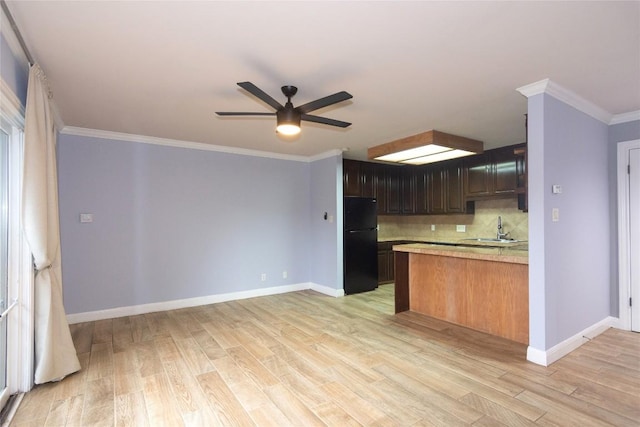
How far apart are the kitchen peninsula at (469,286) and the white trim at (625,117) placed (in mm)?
1747

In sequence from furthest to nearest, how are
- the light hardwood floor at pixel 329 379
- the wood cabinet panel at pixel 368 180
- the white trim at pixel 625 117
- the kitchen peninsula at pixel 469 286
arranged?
the wood cabinet panel at pixel 368 180 → the white trim at pixel 625 117 → the kitchen peninsula at pixel 469 286 → the light hardwood floor at pixel 329 379

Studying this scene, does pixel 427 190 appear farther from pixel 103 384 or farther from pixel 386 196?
Answer: pixel 103 384

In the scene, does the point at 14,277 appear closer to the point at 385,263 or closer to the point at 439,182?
the point at 385,263

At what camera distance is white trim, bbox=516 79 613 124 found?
106 inches

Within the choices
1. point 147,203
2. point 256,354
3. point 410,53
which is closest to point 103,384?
point 256,354

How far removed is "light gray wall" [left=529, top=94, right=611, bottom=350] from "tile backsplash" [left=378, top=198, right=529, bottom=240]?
156 cm

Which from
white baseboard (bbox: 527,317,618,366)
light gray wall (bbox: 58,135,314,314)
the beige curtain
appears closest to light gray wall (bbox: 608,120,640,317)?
white baseboard (bbox: 527,317,618,366)

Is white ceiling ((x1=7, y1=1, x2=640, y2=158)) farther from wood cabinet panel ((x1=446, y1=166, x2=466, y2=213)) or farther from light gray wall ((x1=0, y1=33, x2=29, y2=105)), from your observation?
wood cabinet panel ((x1=446, y1=166, x2=466, y2=213))

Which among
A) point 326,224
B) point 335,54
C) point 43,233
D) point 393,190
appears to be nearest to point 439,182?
point 393,190

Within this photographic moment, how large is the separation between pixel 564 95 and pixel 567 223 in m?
1.15

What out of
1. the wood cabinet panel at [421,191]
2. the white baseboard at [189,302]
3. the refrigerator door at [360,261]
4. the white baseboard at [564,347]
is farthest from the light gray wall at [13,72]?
the wood cabinet panel at [421,191]

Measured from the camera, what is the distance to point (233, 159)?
5.11 metres

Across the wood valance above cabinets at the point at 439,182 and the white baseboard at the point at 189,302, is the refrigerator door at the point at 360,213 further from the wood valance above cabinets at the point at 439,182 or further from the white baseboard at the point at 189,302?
the white baseboard at the point at 189,302

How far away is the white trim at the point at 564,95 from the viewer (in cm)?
269
